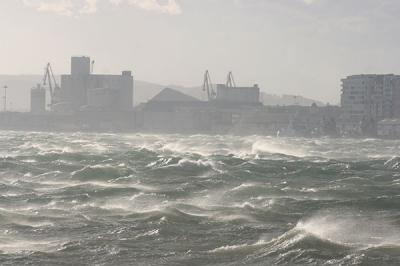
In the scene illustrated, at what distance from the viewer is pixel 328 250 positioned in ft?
90.1

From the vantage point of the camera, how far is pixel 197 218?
121 feet

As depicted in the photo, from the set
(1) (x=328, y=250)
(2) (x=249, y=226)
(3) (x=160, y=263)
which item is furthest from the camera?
(2) (x=249, y=226)

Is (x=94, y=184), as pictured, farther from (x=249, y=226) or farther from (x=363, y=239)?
(x=363, y=239)

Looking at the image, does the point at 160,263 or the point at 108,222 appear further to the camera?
the point at 108,222

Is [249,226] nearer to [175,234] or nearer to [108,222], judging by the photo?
[175,234]

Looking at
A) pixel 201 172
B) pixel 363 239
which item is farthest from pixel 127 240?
pixel 201 172

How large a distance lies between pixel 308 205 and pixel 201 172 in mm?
25870

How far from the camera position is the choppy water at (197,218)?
27.0 meters

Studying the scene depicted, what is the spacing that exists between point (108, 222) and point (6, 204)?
10.1 meters

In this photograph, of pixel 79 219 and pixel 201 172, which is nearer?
pixel 79 219

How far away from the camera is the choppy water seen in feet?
88.6

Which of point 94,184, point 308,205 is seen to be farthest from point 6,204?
point 308,205

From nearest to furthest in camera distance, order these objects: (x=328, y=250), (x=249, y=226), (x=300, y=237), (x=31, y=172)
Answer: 1. (x=328, y=250)
2. (x=300, y=237)
3. (x=249, y=226)
4. (x=31, y=172)

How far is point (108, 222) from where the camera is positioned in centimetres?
3538
